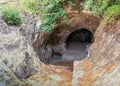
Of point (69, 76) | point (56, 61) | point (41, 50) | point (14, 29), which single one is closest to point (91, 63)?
point (69, 76)

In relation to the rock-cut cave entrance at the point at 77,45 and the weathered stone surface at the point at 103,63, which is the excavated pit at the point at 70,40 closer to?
the rock-cut cave entrance at the point at 77,45

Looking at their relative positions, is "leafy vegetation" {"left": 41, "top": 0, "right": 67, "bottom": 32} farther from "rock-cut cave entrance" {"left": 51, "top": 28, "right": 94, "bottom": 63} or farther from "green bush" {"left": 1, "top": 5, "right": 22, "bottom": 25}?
"rock-cut cave entrance" {"left": 51, "top": 28, "right": 94, "bottom": 63}

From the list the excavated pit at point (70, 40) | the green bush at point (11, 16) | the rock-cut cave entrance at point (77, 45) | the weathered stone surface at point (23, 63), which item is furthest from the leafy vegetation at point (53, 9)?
the rock-cut cave entrance at point (77, 45)

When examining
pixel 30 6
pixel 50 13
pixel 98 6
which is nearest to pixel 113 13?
pixel 98 6

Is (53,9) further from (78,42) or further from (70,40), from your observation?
(78,42)

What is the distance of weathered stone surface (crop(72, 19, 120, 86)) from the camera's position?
834 centimetres

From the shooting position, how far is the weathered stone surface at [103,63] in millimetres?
8340

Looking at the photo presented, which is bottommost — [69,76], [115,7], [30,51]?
[69,76]

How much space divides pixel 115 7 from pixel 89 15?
4589mm

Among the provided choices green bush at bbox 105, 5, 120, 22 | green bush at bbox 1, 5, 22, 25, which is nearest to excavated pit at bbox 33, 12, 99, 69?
green bush at bbox 1, 5, 22, 25

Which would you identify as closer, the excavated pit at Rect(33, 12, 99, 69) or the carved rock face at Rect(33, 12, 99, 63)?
the carved rock face at Rect(33, 12, 99, 63)

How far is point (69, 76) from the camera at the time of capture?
10.4 meters

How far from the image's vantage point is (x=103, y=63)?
9.66 m

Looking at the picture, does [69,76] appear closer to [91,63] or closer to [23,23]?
[91,63]
